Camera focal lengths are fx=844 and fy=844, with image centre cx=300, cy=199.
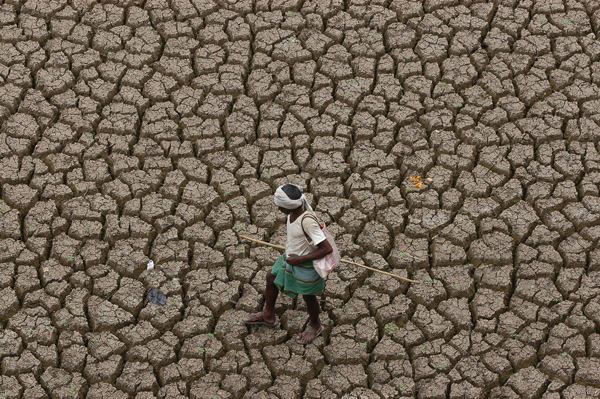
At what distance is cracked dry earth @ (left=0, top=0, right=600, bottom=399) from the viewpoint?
516 cm

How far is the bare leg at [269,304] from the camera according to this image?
202 inches

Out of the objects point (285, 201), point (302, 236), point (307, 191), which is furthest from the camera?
point (307, 191)

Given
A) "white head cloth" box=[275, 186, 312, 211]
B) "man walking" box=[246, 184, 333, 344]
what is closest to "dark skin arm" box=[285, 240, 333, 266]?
"man walking" box=[246, 184, 333, 344]

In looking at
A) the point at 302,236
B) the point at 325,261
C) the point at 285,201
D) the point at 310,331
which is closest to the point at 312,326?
the point at 310,331

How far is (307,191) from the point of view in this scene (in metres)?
6.13

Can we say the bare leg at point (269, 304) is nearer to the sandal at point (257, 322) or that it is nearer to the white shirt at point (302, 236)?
the sandal at point (257, 322)

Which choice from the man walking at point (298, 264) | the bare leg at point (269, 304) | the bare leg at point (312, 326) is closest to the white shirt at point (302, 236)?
the man walking at point (298, 264)

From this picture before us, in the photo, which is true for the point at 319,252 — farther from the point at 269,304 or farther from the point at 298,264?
the point at 269,304

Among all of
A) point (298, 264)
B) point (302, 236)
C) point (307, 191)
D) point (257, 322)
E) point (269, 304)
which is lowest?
point (257, 322)

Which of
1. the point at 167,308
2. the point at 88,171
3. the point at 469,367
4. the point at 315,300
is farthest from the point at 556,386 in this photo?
the point at 88,171

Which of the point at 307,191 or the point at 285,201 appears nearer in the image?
the point at 285,201

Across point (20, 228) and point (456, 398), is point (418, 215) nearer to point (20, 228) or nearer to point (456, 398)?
point (456, 398)

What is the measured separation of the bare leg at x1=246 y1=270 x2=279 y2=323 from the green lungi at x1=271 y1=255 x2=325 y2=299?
0.04m

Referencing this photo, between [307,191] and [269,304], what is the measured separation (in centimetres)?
119
